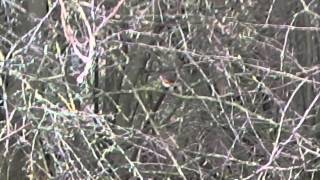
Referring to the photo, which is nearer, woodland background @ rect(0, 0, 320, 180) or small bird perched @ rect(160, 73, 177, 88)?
woodland background @ rect(0, 0, 320, 180)

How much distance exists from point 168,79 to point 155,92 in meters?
0.10

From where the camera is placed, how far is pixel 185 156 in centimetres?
391

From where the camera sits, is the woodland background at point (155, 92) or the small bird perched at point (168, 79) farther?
the small bird perched at point (168, 79)

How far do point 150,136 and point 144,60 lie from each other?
40 centimetres

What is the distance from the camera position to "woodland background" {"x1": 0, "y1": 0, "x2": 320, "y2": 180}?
12.1 ft

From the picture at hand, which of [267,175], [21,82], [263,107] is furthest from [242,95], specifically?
[21,82]

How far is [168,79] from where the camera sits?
396 cm

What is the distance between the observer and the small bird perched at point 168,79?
3.93 meters

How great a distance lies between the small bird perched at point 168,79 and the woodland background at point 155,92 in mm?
31

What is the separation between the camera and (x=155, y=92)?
13.1 ft

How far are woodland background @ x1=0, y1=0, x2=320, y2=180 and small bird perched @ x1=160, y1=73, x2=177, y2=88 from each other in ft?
0.10

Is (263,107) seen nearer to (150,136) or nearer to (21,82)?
(150,136)

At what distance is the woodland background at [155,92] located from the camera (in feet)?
12.1

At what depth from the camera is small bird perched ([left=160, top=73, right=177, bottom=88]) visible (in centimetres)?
393
